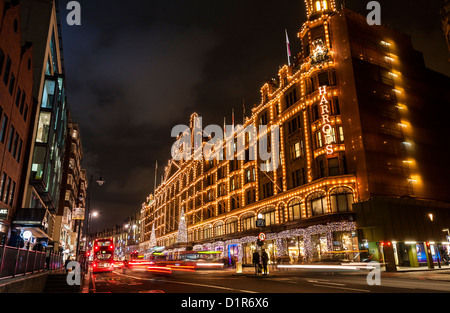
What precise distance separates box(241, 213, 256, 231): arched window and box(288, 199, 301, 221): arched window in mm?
9836

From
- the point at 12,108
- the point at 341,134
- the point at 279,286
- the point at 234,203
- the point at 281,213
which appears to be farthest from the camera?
the point at 234,203

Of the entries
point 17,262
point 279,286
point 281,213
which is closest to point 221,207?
point 281,213

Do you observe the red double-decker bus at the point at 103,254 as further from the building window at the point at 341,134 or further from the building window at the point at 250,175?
the building window at the point at 341,134

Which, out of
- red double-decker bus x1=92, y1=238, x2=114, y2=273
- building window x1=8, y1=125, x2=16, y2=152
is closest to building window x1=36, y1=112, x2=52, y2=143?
building window x1=8, y1=125, x2=16, y2=152

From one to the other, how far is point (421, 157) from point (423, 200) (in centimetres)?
649

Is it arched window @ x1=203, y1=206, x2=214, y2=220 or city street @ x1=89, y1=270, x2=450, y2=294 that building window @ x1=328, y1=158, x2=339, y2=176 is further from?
arched window @ x1=203, y1=206, x2=214, y2=220

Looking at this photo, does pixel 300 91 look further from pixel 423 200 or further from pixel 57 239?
pixel 57 239

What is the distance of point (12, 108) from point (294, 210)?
3268 centimetres

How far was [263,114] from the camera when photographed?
53.5m

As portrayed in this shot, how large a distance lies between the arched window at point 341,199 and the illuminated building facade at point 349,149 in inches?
4.4

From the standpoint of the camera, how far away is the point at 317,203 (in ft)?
126

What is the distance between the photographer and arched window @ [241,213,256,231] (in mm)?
52125

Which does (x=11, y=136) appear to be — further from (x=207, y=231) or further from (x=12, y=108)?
(x=207, y=231)

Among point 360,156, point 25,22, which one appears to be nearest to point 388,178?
point 360,156
